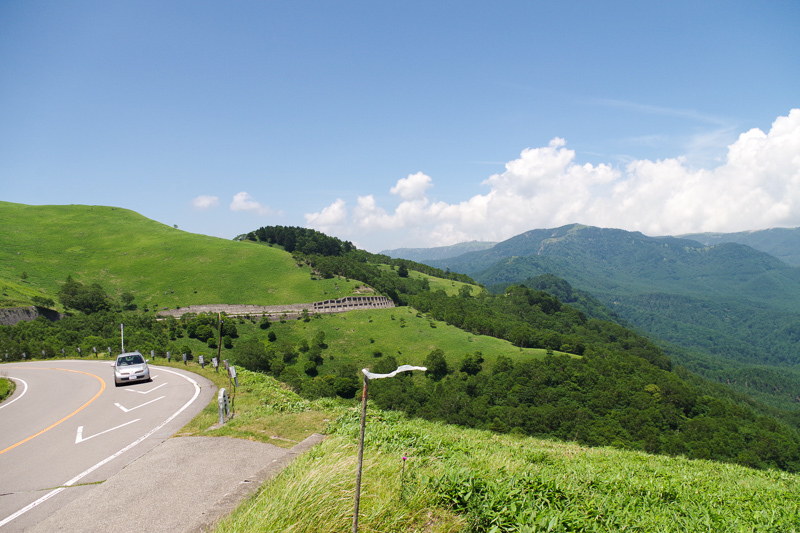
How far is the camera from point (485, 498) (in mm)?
5969

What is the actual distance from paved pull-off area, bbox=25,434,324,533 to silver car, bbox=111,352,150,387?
1238cm

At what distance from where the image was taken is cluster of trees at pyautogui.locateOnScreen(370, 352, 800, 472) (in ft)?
194

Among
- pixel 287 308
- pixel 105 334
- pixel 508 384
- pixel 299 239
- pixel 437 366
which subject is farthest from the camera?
pixel 299 239

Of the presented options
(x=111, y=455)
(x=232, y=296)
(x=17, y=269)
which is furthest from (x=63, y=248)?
(x=111, y=455)

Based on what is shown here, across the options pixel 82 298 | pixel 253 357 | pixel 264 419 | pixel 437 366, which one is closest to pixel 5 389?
pixel 264 419

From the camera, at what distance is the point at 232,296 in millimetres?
112375

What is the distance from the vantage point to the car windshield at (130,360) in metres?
20.9

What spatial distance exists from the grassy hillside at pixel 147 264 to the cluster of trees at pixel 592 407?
54.3 metres

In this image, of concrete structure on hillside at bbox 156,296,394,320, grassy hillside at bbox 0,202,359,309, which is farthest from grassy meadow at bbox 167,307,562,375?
grassy hillside at bbox 0,202,359,309

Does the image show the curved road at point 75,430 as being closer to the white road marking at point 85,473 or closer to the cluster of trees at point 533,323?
the white road marking at point 85,473

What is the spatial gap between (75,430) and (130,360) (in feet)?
31.1

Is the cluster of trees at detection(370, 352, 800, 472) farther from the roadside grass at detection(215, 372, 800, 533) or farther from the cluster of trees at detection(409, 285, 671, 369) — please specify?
the roadside grass at detection(215, 372, 800, 533)

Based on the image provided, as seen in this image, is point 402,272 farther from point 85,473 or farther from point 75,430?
point 85,473

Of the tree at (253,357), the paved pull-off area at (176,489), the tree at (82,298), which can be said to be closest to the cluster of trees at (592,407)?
the tree at (253,357)
